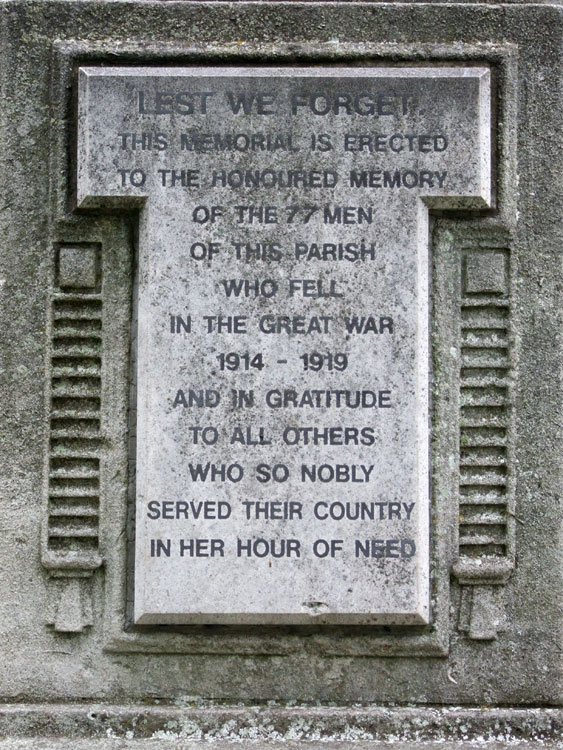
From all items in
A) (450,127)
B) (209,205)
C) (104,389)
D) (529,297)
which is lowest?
(104,389)

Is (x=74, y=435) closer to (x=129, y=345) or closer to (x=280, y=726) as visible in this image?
(x=129, y=345)

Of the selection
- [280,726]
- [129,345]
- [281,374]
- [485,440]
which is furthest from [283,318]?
[280,726]

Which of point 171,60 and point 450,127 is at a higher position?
point 171,60

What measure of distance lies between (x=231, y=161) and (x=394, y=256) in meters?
0.71

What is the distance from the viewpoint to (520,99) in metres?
3.90

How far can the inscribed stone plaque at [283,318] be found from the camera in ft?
12.0

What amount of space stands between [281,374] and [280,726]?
4.26 feet

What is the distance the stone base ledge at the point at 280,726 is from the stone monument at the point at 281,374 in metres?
0.01

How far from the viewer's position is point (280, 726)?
12.1 ft

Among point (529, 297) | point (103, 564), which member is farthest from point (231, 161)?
point (103, 564)

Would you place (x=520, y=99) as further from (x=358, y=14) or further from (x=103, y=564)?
(x=103, y=564)

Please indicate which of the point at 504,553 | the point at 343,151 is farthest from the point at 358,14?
the point at 504,553

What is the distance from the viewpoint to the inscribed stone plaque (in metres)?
3.66

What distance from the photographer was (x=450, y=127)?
377 centimetres
